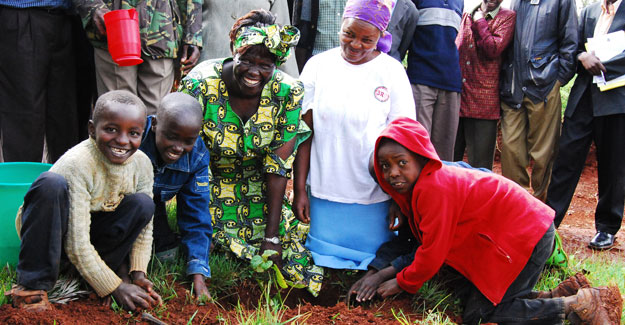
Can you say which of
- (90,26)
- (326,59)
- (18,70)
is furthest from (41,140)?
(326,59)

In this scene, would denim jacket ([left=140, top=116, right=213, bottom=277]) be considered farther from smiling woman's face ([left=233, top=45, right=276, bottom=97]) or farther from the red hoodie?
the red hoodie

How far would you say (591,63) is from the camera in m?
4.45

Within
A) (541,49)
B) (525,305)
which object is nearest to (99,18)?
(525,305)

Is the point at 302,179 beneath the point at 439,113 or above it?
beneath

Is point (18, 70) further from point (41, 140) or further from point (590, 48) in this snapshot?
point (590, 48)

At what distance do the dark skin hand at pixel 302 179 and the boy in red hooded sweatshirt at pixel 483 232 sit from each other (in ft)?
1.84

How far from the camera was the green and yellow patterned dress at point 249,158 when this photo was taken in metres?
3.05

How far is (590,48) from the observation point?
455 centimetres

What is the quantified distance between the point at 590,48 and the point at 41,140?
447 cm

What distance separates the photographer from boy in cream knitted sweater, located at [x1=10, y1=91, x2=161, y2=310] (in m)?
2.20

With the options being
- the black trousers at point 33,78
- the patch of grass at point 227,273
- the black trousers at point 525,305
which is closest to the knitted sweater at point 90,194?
the patch of grass at point 227,273

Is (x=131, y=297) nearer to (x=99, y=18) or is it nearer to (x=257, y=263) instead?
(x=257, y=263)

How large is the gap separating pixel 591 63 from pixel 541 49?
427 mm

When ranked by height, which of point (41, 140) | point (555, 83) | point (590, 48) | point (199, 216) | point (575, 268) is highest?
point (590, 48)
